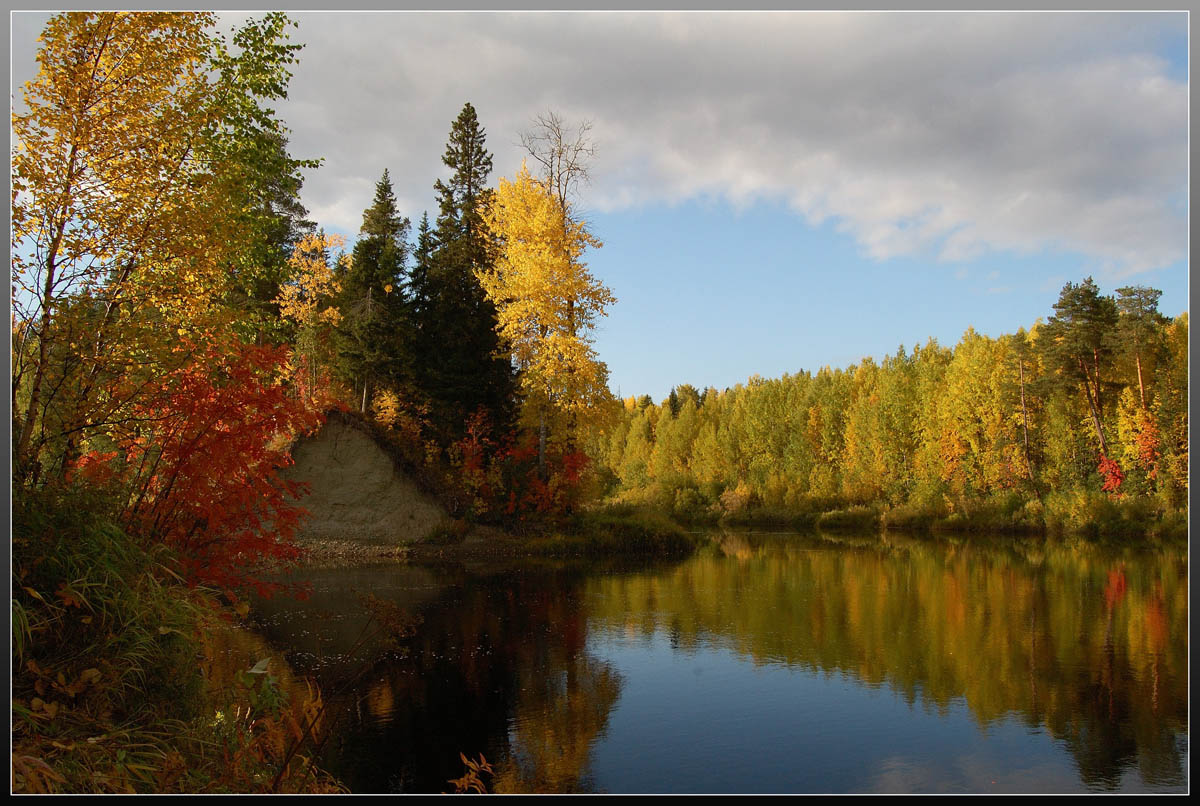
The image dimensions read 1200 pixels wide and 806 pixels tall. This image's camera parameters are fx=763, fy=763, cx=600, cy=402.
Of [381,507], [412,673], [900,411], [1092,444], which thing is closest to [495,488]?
[381,507]

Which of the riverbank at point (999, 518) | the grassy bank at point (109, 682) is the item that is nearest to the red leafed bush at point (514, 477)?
the grassy bank at point (109, 682)

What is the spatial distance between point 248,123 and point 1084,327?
98.8 ft

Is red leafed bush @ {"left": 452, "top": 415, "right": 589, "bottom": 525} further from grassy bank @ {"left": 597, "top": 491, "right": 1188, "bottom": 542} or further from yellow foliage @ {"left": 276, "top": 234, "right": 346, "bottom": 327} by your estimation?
yellow foliage @ {"left": 276, "top": 234, "right": 346, "bottom": 327}

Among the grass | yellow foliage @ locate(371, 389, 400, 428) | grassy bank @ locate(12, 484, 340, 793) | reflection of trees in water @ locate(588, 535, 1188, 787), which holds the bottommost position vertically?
reflection of trees in water @ locate(588, 535, 1188, 787)

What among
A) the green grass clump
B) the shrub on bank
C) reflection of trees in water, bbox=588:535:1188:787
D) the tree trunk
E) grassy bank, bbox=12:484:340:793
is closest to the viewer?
grassy bank, bbox=12:484:340:793

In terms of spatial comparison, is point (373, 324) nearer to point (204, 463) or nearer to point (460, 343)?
point (460, 343)

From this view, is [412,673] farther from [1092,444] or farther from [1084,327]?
[1092,444]

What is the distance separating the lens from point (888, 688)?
938 centimetres

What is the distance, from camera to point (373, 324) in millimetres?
24984

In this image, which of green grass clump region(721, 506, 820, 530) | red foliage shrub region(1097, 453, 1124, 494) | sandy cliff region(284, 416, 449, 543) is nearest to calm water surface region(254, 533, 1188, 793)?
sandy cliff region(284, 416, 449, 543)

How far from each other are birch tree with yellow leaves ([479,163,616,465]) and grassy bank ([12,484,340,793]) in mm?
17484

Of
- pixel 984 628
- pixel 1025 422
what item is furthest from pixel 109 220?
pixel 1025 422

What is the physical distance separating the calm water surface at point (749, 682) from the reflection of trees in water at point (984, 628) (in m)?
0.05

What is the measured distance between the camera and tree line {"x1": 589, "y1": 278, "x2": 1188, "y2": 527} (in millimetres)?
27672
